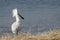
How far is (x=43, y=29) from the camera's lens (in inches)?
548

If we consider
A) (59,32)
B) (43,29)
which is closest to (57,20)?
(43,29)

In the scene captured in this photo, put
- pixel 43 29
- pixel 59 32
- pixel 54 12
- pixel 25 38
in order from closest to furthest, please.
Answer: pixel 25 38 → pixel 59 32 → pixel 43 29 → pixel 54 12

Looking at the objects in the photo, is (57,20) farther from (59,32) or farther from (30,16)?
(59,32)

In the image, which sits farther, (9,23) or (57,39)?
(9,23)

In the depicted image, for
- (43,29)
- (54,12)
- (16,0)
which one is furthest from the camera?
(16,0)

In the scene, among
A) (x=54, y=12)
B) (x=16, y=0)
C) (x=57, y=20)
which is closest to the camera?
(x=57, y=20)

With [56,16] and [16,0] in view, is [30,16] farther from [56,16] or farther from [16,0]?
[16,0]

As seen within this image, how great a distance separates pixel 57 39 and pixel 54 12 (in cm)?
988

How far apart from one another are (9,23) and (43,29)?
2.38m

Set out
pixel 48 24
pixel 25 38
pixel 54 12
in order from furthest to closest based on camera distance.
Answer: pixel 54 12 → pixel 48 24 → pixel 25 38

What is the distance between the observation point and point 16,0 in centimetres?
2522

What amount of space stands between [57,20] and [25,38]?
7.99 metres

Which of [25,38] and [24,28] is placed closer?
[25,38]

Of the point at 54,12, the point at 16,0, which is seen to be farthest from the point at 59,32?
the point at 16,0
